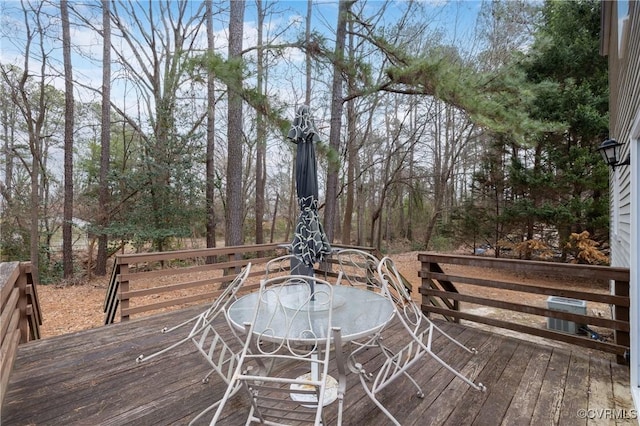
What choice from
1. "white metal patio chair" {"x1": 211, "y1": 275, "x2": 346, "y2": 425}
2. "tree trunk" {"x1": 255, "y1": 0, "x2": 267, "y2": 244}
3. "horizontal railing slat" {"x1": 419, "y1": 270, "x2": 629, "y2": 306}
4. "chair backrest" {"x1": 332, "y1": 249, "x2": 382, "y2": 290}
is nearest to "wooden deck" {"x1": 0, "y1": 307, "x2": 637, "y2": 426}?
"white metal patio chair" {"x1": 211, "y1": 275, "x2": 346, "y2": 425}

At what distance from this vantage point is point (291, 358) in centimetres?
141

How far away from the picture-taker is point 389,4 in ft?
26.8

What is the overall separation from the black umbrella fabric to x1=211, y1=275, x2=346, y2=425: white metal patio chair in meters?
0.21

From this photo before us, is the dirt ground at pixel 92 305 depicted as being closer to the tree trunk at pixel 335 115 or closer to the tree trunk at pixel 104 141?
the tree trunk at pixel 104 141

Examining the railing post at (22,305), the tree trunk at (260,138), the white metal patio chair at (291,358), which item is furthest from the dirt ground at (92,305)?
the tree trunk at (260,138)

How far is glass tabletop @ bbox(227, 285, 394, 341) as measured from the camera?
1773 millimetres

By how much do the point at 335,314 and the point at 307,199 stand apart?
765mm

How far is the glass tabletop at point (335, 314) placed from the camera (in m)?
1.77

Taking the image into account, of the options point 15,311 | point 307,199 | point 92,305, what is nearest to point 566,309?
point 307,199

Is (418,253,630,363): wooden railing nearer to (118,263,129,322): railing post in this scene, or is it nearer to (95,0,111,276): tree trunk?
(118,263,129,322): railing post

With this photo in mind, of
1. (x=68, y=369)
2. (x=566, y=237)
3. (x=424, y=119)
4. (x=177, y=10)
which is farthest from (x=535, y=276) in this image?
(x=177, y=10)

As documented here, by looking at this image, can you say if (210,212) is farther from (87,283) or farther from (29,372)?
(29,372)

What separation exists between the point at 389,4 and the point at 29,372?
9.41 m

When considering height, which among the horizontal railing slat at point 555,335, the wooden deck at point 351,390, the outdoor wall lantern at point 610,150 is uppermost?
the outdoor wall lantern at point 610,150
